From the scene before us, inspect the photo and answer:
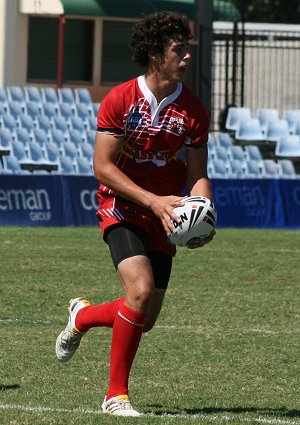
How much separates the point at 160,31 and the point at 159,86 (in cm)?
28

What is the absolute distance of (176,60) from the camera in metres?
6.45

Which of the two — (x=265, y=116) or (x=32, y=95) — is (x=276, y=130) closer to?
(x=265, y=116)

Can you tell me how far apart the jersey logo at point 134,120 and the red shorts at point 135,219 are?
398 millimetres

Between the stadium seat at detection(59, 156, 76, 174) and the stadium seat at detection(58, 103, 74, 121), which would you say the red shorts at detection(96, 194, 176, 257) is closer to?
the stadium seat at detection(59, 156, 76, 174)

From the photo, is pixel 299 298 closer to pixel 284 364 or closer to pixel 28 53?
pixel 284 364

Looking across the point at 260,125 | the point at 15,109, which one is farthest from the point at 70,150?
the point at 260,125

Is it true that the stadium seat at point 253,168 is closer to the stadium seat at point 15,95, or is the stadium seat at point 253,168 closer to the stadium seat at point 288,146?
the stadium seat at point 288,146

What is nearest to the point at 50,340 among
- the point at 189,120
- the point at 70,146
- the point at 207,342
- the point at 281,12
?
the point at 207,342

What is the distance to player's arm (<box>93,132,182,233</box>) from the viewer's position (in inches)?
249

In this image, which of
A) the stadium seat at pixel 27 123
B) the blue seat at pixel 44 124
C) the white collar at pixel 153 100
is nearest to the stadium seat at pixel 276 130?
the blue seat at pixel 44 124

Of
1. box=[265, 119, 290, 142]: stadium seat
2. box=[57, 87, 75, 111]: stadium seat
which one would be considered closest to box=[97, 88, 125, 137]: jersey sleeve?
box=[57, 87, 75, 111]: stadium seat

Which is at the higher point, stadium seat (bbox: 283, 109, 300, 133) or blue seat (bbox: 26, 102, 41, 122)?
blue seat (bbox: 26, 102, 41, 122)

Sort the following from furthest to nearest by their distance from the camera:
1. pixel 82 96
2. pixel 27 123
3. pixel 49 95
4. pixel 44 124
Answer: pixel 82 96 → pixel 49 95 → pixel 44 124 → pixel 27 123

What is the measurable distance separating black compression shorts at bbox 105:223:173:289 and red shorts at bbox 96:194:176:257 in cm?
3
